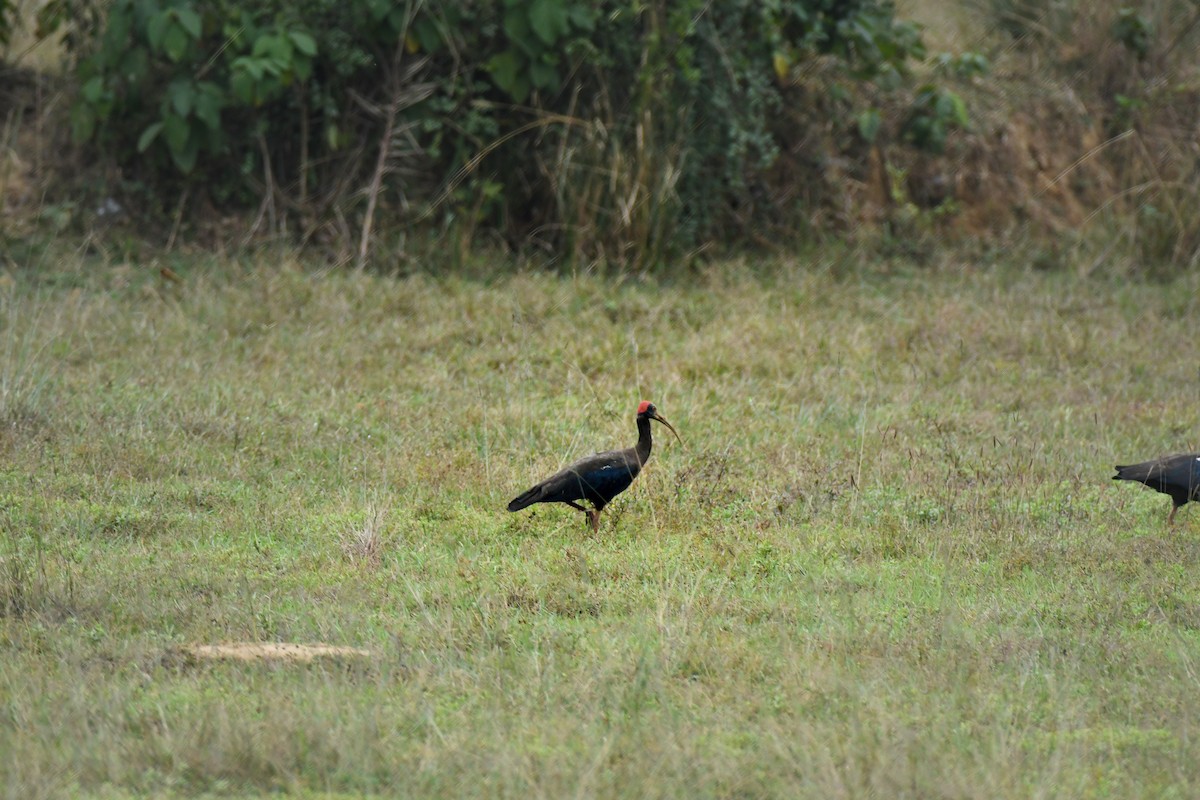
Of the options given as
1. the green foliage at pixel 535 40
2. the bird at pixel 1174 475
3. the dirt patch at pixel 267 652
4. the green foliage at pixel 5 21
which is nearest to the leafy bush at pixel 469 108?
the green foliage at pixel 535 40

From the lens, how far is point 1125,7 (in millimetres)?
15344

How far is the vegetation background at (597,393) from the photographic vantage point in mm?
4680

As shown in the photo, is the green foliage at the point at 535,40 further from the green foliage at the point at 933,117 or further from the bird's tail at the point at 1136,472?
the bird's tail at the point at 1136,472

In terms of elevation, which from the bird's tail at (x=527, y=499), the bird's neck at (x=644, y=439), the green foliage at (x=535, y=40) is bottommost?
the bird's tail at (x=527, y=499)

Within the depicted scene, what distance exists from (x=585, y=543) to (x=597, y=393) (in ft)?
8.81

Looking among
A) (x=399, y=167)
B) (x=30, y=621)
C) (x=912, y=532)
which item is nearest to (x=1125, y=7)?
(x=399, y=167)

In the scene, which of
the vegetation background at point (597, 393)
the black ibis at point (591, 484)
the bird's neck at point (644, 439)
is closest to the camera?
the vegetation background at point (597, 393)

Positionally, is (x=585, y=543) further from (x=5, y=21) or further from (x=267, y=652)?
(x=5, y=21)

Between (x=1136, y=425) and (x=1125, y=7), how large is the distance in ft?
25.9

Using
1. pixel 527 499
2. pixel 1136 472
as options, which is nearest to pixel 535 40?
pixel 527 499

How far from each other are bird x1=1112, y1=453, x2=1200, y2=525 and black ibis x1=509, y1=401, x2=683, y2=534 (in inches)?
91.6

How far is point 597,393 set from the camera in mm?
9305

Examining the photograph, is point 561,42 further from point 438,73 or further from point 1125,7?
point 1125,7

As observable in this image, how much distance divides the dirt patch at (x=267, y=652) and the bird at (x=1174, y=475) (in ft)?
12.4
